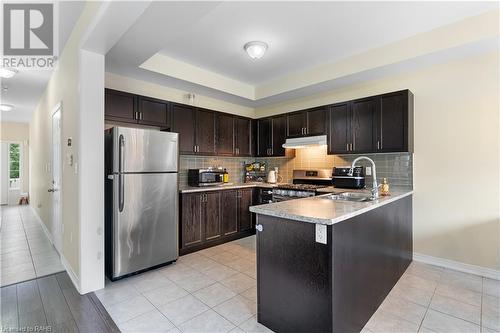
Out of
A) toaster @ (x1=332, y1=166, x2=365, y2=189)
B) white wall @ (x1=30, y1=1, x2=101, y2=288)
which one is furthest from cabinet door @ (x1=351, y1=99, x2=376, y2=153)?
white wall @ (x1=30, y1=1, x2=101, y2=288)

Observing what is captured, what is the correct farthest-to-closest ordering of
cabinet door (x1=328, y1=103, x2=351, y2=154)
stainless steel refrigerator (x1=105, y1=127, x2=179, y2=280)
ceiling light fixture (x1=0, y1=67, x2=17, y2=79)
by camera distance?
cabinet door (x1=328, y1=103, x2=351, y2=154) < ceiling light fixture (x1=0, y1=67, x2=17, y2=79) < stainless steel refrigerator (x1=105, y1=127, x2=179, y2=280)

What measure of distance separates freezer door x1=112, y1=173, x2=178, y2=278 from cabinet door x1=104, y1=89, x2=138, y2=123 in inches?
38.7

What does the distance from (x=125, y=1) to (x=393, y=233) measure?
126 inches

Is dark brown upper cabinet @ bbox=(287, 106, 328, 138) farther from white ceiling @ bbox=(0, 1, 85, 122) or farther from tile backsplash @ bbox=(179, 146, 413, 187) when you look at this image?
white ceiling @ bbox=(0, 1, 85, 122)

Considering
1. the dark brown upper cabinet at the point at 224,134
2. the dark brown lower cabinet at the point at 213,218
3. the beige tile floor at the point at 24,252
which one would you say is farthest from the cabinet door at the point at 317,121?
the beige tile floor at the point at 24,252

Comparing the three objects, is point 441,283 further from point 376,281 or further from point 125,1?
point 125,1

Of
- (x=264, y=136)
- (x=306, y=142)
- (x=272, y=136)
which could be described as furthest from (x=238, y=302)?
(x=264, y=136)

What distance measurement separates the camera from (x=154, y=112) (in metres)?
3.69

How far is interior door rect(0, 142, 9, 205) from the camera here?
784 centimetres

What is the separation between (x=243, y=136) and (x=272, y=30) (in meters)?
2.39

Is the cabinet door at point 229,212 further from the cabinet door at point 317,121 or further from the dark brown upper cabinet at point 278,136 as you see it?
the cabinet door at point 317,121

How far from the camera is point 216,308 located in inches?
88.2

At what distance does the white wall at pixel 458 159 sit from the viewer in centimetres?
286

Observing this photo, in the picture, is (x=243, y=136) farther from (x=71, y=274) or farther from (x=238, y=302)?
(x=71, y=274)
